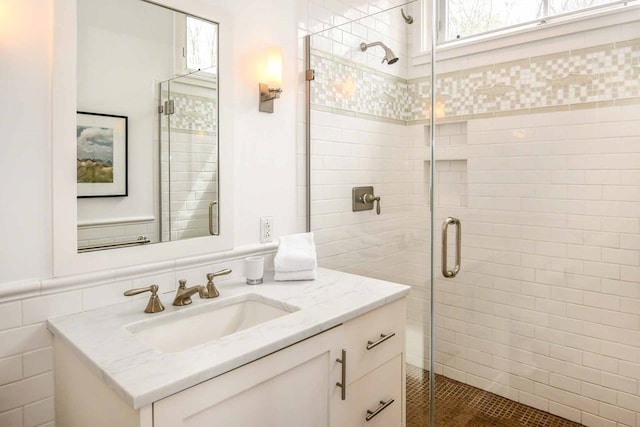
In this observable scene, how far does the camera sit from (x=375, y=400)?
1.57 meters

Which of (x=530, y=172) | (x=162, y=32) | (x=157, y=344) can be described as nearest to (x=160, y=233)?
(x=157, y=344)

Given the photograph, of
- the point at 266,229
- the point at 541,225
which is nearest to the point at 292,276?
the point at 266,229

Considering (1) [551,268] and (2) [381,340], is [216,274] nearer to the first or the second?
(2) [381,340]

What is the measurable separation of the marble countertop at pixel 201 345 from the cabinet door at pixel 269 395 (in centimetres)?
3

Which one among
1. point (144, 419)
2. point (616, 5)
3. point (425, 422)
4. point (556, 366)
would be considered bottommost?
point (425, 422)

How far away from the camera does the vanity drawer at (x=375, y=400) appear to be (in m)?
1.43

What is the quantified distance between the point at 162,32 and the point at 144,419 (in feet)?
4.54

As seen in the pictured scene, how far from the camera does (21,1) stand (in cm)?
125

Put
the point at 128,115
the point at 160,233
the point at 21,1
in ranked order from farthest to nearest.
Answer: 1. the point at 160,233
2. the point at 128,115
3. the point at 21,1

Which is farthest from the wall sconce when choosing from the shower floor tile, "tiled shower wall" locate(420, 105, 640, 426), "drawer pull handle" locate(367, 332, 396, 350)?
the shower floor tile

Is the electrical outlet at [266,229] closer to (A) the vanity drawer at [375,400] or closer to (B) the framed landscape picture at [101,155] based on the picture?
(B) the framed landscape picture at [101,155]

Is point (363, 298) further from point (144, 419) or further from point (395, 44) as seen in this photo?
point (395, 44)

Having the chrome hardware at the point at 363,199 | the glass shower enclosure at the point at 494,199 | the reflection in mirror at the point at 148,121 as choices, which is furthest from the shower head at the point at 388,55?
the reflection in mirror at the point at 148,121

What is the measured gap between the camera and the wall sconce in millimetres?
1912
